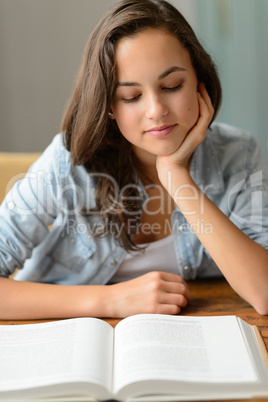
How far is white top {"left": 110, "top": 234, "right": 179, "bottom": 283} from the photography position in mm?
1367

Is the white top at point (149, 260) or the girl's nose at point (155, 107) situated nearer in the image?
the girl's nose at point (155, 107)

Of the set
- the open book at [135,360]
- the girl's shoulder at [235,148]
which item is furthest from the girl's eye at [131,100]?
the open book at [135,360]

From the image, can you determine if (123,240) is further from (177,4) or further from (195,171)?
(177,4)

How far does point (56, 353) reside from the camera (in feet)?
2.94

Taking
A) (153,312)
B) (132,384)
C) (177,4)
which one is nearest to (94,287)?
(153,312)

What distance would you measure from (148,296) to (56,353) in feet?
0.88

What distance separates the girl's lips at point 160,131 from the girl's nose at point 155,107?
0.03 m

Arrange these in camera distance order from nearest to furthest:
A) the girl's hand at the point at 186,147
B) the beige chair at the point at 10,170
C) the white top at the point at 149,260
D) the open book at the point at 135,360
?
1. the open book at the point at 135,360
2. the girl's hand at the point at 186,147
3. the white top at the point at 149,260
4. the beige chair at the point at 10,170

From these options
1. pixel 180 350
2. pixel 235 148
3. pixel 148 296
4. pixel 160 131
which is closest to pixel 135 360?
pixel 180 350

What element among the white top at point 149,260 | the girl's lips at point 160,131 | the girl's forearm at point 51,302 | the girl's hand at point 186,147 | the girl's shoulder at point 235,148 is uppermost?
the girl's lips at point 160,131

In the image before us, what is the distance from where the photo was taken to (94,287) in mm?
1166

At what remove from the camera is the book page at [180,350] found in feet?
2.68

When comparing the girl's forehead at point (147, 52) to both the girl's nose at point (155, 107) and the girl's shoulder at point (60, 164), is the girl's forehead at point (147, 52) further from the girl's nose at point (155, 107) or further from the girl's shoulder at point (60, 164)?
the girl's shoulder at point (60, 164)

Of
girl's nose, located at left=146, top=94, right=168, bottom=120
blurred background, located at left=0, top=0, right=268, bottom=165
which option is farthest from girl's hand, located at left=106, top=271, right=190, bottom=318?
blurred background, located at left=0, top=0, right=268, bottom=165
